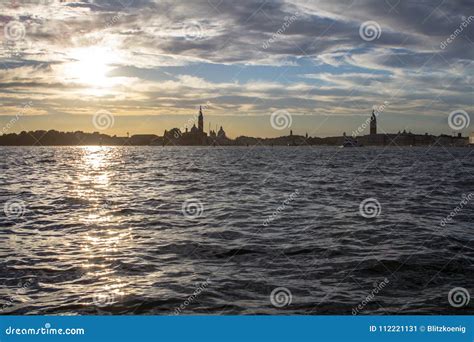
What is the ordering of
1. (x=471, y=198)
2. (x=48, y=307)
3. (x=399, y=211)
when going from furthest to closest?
(x=471, y=198), (x=399, y=211), (x=48, y=307)

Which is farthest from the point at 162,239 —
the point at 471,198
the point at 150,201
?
the point at 471,198

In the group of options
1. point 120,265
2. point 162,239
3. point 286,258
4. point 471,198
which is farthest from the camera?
point 471,198

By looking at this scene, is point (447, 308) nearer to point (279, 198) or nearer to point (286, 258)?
point (286, 258)

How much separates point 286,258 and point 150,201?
17.4 meters

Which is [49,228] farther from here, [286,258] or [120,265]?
[286,258]

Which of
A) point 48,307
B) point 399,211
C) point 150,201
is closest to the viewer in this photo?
point 48,307

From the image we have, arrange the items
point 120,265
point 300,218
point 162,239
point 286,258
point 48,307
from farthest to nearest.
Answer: point 300,218, point 162,239, point 286,258, point 120,265, point 48,307

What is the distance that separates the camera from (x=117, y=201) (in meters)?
32.3

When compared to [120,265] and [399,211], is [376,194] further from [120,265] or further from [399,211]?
[120,265]

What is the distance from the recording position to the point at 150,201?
105ft

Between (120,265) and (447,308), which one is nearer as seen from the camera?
(447,308)

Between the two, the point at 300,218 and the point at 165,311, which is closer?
the point at 165,311

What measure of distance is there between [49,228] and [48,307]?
1061cm

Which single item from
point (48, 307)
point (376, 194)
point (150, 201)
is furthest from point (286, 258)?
point (376, 194)
